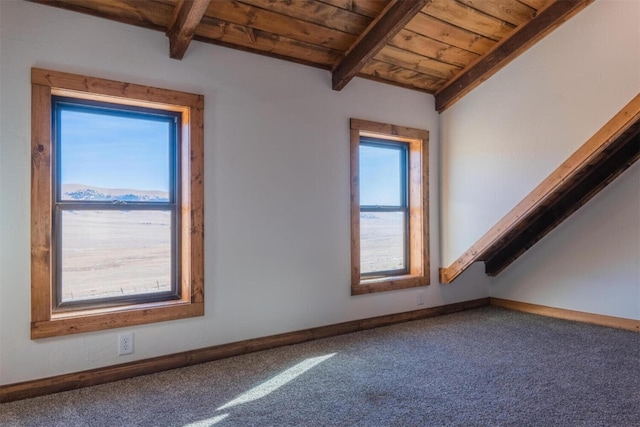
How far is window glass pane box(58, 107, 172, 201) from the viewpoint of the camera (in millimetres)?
2684

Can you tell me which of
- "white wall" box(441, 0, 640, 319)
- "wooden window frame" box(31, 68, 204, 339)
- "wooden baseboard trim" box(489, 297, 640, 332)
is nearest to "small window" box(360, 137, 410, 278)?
"white wall" box(441, 0, 640, 319)

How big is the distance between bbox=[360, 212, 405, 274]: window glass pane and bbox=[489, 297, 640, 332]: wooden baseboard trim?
1468 millimetres

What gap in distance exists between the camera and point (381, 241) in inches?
167

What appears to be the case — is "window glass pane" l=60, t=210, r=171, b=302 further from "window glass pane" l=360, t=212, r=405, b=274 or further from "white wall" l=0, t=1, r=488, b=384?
"window glass pane" l=360, t=212, r=405, b=274

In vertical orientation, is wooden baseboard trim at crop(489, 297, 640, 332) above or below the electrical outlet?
below

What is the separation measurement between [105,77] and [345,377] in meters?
2.50

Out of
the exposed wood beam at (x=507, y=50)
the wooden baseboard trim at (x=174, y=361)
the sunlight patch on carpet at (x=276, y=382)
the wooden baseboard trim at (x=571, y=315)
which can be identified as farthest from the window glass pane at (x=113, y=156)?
the wooden baseboard trim at (x=571, y=315)

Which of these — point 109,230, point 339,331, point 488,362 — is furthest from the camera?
point 339,331

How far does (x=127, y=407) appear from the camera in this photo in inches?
90.2

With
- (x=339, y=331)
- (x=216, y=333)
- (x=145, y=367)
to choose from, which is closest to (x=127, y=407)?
(x=145, y=367)

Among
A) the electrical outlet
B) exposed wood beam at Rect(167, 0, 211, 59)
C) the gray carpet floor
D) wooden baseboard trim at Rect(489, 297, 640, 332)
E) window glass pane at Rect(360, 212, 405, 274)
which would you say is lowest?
the gray carpet floor

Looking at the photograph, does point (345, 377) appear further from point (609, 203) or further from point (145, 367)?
point (609, 203)

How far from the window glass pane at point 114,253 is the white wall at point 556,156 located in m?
2.87

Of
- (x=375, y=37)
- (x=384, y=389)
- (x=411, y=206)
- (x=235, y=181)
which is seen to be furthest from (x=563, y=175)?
(x=235, y=181)
